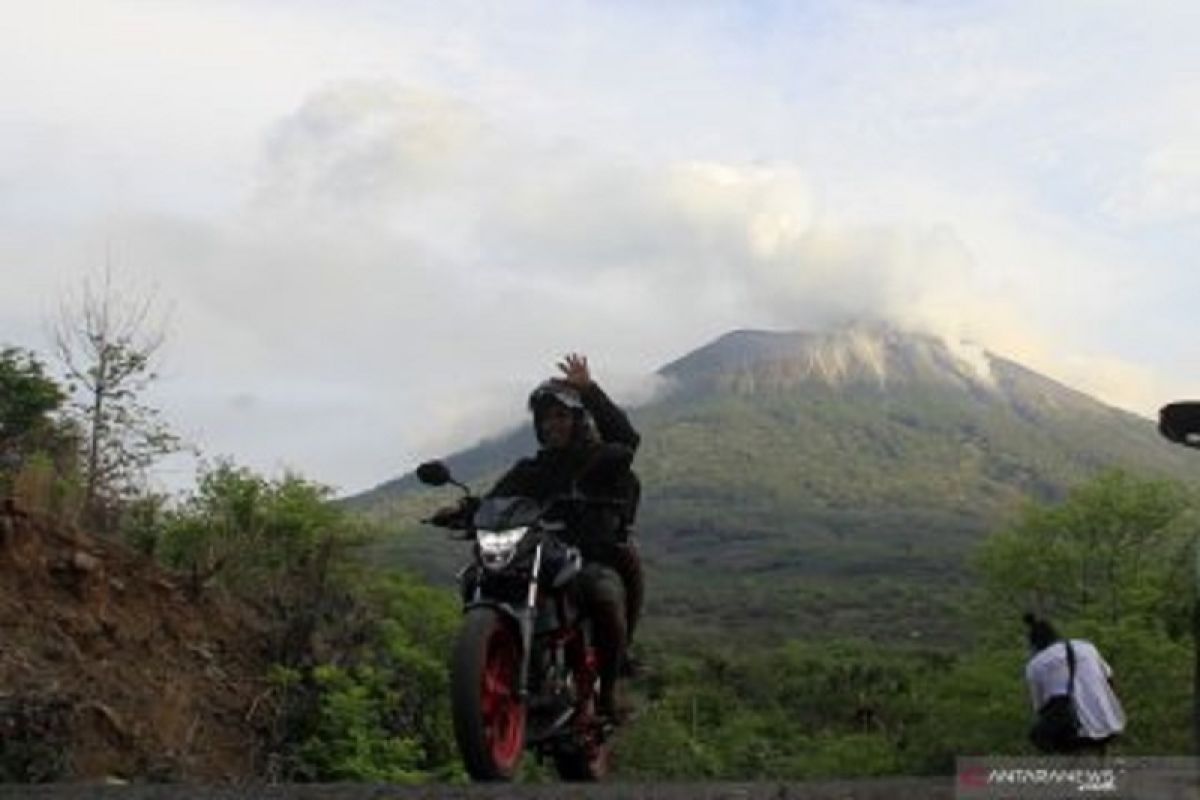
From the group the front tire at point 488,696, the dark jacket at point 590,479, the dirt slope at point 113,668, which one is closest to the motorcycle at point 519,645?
the front tire at point 488,696

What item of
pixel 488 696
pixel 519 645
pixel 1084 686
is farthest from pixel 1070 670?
pixel 488 696

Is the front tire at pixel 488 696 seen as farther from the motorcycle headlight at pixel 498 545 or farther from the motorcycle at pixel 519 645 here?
the motorcycle headlight at pixel 498 545

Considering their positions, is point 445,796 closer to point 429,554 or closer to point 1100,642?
point 1100,642

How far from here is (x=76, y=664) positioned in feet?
29.8

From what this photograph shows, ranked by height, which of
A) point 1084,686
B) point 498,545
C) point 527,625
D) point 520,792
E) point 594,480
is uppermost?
point 594,480

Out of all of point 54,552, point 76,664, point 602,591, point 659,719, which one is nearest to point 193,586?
point 54,552

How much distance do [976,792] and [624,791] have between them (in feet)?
3.41

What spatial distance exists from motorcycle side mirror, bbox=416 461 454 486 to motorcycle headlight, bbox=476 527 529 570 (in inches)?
Result: 19.0

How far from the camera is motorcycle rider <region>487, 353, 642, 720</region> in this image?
25.5ft

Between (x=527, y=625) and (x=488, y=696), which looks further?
(x=527, y=625)

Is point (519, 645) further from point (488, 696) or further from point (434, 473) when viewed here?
point (434, 473)

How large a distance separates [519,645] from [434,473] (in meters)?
1.03

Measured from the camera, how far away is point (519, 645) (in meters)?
7.11

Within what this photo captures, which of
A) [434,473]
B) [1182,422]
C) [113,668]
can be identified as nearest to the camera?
[1182,422]
